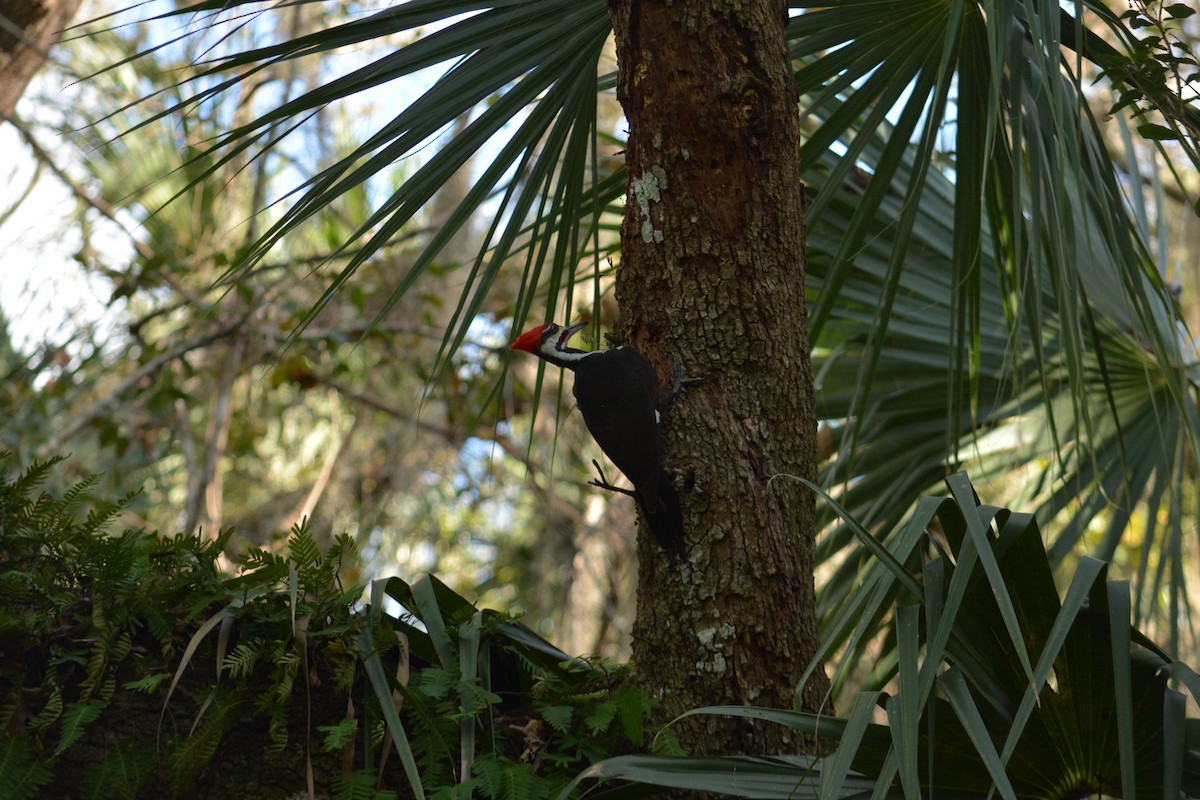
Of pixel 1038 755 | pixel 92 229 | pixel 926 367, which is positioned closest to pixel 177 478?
pixel 92 229

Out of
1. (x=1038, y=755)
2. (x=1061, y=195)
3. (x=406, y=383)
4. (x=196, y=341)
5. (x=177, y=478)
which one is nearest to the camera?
(x=1038, y=755)

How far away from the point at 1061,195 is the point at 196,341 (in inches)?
184

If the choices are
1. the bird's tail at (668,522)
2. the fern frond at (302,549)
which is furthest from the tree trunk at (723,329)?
the fern frond at (302,549)

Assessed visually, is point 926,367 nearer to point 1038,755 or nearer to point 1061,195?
point 1061,195

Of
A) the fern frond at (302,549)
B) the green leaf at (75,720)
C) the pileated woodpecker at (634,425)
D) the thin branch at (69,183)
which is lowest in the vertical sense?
the green leaf at (75,720)

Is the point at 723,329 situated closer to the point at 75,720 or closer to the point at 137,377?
the point at 75,720

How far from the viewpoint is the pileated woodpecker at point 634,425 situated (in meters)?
1.98

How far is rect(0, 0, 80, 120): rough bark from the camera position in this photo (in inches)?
125

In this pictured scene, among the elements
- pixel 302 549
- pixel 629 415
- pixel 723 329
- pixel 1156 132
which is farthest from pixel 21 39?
pixel 1156 132

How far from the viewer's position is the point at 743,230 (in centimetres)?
209

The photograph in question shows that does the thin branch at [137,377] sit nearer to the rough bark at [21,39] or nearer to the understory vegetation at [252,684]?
the rough bark at [21,39]

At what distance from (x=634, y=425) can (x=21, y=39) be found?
231 centimetres

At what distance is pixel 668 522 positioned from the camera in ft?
6.46

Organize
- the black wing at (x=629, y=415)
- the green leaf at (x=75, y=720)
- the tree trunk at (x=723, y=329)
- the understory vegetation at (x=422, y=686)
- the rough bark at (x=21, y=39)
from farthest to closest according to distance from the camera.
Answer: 1. the rough bark at (x=21, y=39)
2. the black wing at (x=629, y=415)
3. the tree trunk at (x=723, y=329)
4. the green leaf at (x=75, y=720)
5. the understory vegetation at (x=422, y=686)
